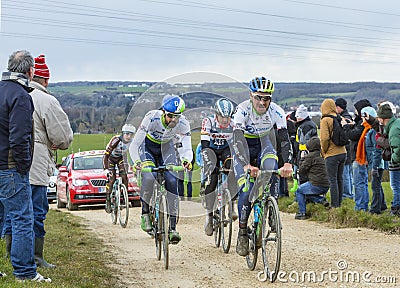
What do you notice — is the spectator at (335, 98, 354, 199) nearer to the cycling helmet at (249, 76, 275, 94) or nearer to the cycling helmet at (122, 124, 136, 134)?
the cycling helmet at (122, 124, 136, 134)

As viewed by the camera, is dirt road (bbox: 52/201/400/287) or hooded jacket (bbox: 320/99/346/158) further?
hooded jacket (bbox: 320/99/346/158)

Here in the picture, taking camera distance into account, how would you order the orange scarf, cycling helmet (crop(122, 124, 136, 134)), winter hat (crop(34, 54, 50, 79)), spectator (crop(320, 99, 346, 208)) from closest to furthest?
winter hat (crop(34, 54, 50, 79))
the orange scarf
spectator (crop(320, 99, 346, 208))
cycling helmet (crop(122, 124, 136, 134))

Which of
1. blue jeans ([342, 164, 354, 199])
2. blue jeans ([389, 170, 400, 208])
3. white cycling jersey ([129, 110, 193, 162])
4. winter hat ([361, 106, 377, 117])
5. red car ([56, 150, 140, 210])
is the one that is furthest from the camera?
red car ([56, 150, 140, 210])

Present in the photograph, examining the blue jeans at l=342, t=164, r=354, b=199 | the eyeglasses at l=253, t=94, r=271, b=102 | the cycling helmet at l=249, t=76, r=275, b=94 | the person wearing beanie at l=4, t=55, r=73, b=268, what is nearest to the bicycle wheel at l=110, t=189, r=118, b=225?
the blue jeans at l=342, t=164, r=354, b=199

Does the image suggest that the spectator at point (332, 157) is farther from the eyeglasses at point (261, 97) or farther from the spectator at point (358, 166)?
the eyeglasses at point (261, 97)

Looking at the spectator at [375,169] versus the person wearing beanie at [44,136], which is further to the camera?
the spectator at [375,169]

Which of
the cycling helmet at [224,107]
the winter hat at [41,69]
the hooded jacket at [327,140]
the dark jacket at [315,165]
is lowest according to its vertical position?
the dark jacket at [315,165]

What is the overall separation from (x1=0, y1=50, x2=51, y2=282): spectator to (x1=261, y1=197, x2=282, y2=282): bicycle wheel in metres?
2.75

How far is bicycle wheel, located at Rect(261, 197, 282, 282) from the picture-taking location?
324 inches

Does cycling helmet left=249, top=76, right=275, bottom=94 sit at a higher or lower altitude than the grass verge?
higher

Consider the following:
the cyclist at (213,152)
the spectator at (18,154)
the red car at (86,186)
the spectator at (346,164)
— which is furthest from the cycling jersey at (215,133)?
the red car at (86,186)

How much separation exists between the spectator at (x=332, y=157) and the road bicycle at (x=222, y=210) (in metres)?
3.18

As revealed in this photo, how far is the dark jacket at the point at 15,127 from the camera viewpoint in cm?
725

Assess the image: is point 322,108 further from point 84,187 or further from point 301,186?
point 84,187
